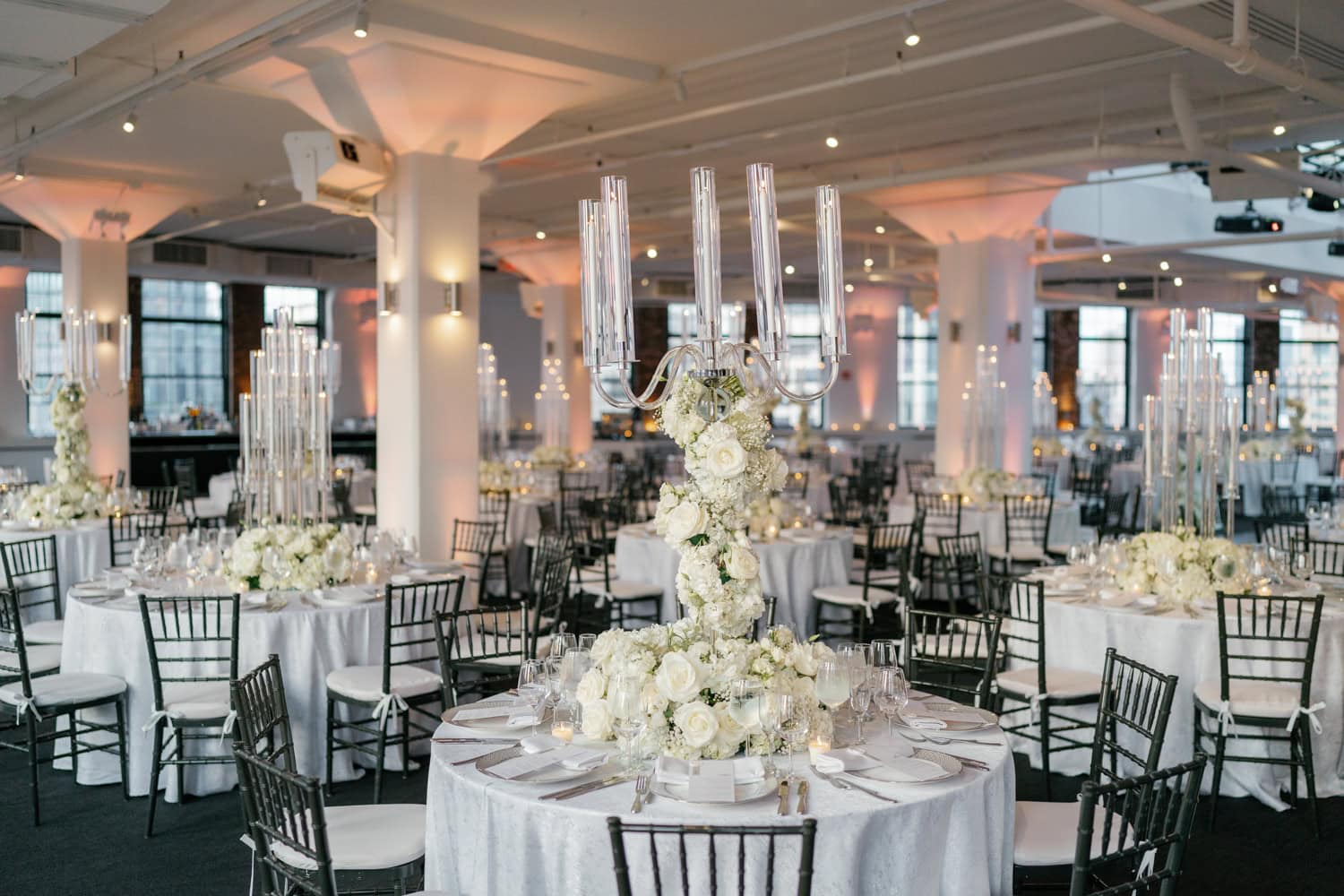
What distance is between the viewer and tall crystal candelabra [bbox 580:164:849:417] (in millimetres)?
3316

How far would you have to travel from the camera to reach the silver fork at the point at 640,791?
3.14 metres

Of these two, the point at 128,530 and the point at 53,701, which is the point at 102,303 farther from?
the point at 53,701

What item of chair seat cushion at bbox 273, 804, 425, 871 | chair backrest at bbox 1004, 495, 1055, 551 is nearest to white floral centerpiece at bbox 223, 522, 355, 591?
chair seat cushion at bbox 273, 804, 425, 871

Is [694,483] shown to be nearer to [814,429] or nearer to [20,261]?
[20,261]

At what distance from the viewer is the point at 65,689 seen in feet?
18.4

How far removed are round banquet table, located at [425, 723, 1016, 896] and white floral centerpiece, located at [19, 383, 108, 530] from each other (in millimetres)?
6971

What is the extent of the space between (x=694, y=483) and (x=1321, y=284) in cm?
1957

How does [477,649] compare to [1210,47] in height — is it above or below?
below

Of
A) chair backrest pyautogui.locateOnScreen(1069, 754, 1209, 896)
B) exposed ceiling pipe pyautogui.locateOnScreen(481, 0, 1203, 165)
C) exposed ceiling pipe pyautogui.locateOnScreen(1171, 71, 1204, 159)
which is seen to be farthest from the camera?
exposed ceiling pipe pyautogui.locateOnScreen(1171, 71, 1204, 159)

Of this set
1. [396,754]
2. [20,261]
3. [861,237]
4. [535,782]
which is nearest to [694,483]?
[535,782]

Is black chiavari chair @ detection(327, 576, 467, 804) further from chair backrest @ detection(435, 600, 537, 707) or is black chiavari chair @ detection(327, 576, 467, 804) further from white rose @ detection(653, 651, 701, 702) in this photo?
white rose @ detection(653, 651, 701, 702)

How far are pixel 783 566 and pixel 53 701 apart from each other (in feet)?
15.0

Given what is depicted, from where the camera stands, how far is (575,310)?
18016 millimetres

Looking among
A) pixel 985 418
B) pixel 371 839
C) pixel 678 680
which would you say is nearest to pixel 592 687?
pixel 678 680
